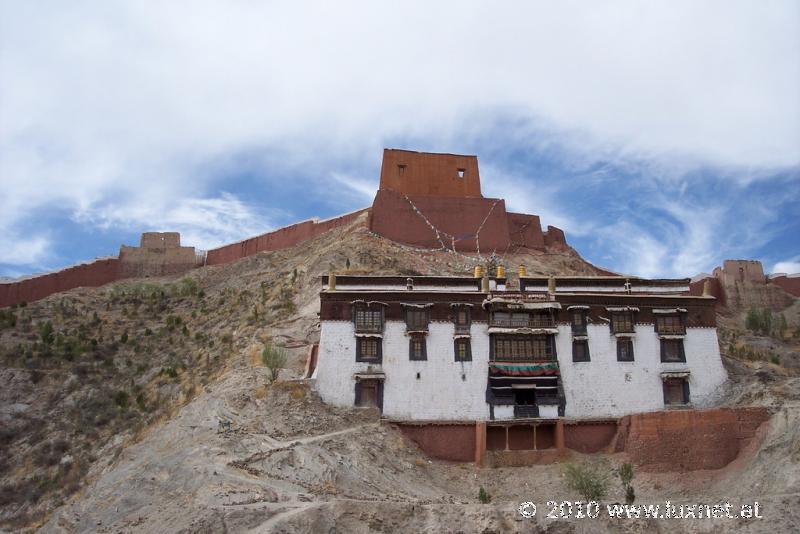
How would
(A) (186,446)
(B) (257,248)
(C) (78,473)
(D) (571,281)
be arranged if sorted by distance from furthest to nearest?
(B) (257,248) → (D) (571,281) → (C) (78,473) → (A) (186,446)

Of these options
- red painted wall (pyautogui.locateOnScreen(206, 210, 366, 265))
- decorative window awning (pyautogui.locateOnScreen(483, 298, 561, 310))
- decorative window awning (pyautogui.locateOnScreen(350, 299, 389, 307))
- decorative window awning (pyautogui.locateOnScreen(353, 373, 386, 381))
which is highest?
red painted wall (pyautogui.locateOnScreen(206, 210, 366, 265))

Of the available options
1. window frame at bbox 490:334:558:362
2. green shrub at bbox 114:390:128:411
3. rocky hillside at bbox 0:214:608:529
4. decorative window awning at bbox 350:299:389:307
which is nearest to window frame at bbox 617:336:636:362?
window frame at bbox 490:334:558:362

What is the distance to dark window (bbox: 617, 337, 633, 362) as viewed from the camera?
86.6 ft

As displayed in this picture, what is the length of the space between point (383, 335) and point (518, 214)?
1516 cm

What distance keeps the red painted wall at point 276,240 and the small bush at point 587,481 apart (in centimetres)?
1845

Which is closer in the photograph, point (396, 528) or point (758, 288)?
point (396, 528)

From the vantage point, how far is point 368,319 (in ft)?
85.0

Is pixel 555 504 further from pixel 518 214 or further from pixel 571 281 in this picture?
pixel 518 214

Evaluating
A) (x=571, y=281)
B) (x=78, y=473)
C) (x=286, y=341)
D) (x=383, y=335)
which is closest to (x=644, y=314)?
(x=571, y=281)

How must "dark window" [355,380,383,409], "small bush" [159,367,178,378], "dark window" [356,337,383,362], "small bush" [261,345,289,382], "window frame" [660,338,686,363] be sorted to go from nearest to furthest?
1. "dark window" [355,380,383,409]
2. "small bush" [261,345,289,382]
3. "dark window" [356,337,383,362]
4. "window frame" [660,338,686,363]
5. "small bush" [159,367,178,378]

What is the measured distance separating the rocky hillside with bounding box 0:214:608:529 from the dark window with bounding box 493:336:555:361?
253 inches

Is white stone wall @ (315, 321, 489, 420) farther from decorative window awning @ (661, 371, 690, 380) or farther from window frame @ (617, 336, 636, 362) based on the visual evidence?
decorative window awning @ (661, 371, 690, 380)

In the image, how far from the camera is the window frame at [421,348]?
84.3 ft

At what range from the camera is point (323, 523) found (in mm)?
17297
